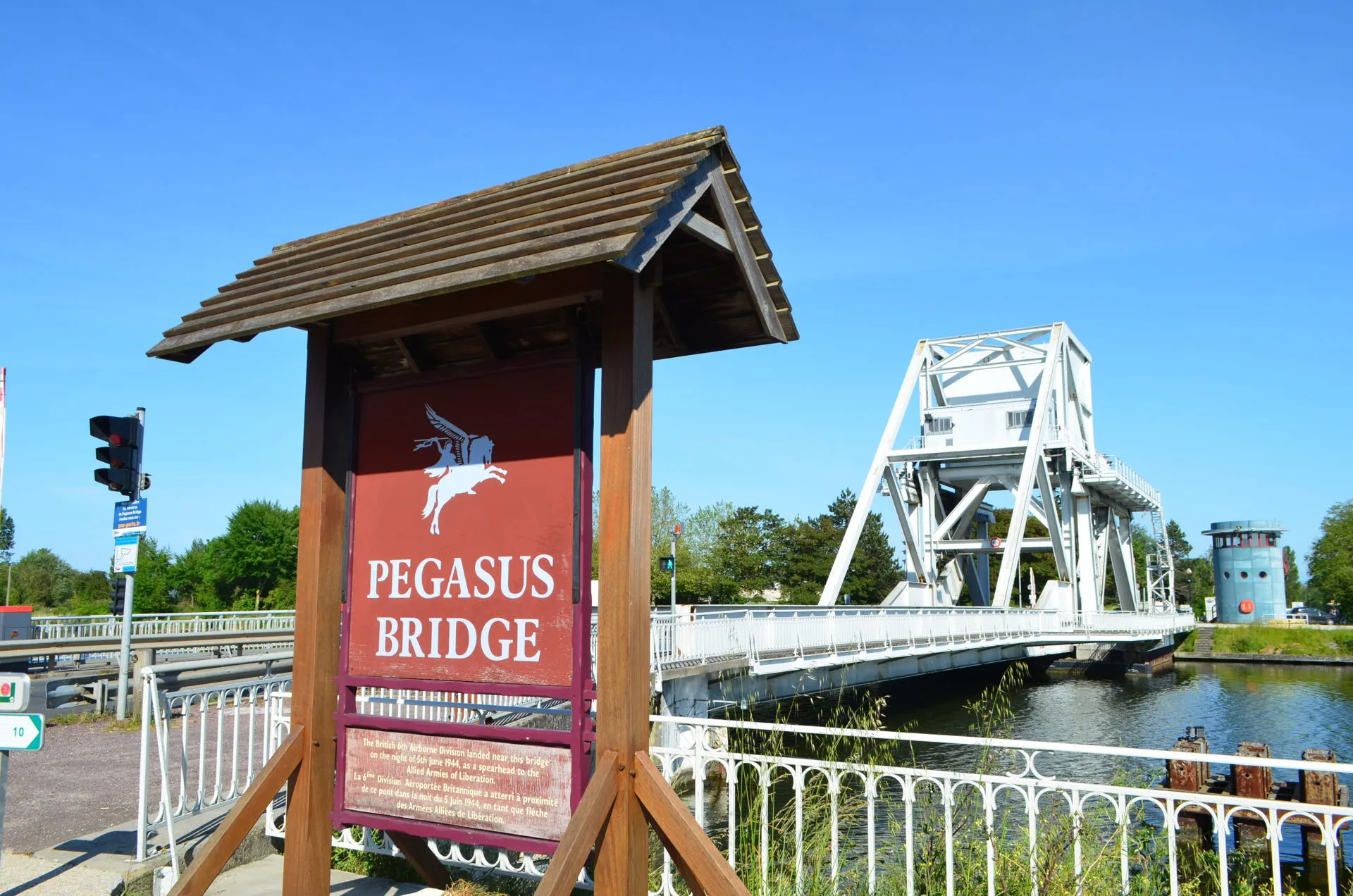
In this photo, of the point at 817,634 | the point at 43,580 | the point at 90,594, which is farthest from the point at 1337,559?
the point at 43,580

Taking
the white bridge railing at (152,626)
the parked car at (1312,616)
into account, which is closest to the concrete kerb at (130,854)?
the white bridge railing at (152,626)

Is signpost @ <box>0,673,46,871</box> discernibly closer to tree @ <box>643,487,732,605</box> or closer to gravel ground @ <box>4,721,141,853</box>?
gravel ground @ <box>4,721,141,853</box>

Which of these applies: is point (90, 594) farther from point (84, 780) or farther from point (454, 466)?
point (454, 466)

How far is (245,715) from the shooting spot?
14312 millimetres

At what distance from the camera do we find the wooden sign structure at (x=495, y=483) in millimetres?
3713

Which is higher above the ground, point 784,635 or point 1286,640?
point 784,635

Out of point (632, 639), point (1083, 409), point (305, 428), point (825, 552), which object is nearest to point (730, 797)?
point (632, 639)

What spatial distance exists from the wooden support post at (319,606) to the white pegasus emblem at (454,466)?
54cm

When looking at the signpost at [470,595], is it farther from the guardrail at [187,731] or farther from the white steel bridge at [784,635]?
the white steel bridge at [784,635]

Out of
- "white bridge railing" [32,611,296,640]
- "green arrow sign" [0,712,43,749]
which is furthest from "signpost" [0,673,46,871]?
"white bridge railing" [32,611,296,640]

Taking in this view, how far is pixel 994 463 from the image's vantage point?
145 ft

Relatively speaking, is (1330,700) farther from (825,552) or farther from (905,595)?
(825,552)

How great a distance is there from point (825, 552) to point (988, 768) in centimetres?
5575

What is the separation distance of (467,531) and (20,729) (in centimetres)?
237
